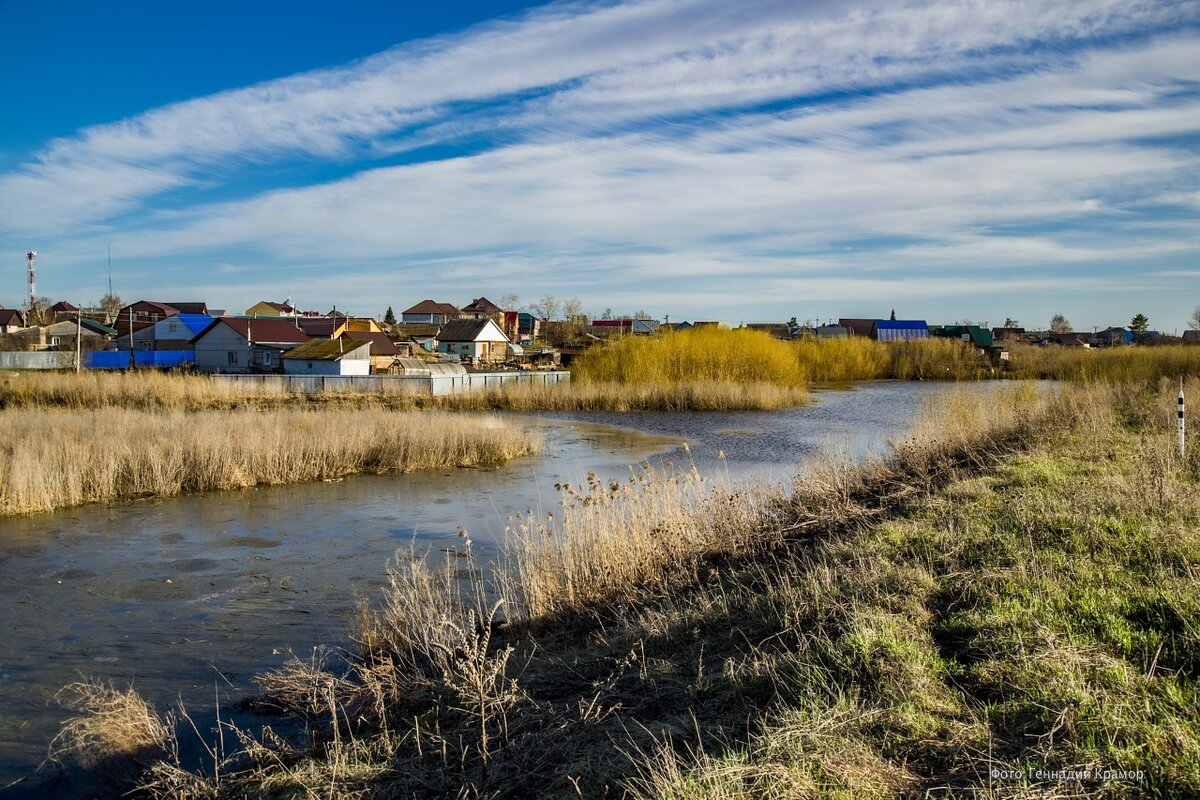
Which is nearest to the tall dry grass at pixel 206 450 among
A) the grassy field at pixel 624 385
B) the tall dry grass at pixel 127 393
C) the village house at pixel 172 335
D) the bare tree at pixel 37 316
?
the grassy field at pixel 624 385

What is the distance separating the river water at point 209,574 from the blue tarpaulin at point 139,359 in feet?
145

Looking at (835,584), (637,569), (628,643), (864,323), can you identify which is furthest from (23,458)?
(864,323)

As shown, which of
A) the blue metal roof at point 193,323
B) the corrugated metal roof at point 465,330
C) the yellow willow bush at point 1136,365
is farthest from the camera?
the corrugated metal roof at point 465,330

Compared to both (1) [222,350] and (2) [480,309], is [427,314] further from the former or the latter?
(1) [222,350]

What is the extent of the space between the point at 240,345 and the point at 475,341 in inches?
808

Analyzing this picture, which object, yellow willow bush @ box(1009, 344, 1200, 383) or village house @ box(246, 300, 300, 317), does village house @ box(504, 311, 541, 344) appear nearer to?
village house @ box(246, 300, 300, 317)

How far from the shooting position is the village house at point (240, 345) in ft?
178

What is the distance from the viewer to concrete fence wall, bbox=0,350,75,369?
52.1 m

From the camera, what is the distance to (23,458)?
13.7 metres

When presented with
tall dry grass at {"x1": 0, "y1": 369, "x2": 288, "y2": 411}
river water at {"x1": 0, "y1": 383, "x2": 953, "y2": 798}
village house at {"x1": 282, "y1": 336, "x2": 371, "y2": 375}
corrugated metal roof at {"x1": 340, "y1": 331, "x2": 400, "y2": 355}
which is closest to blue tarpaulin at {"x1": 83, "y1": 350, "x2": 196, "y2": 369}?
village house at {"x1": 282, "y1": 336, "x2": 371, "y2": 375}

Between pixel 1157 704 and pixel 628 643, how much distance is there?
3008mm

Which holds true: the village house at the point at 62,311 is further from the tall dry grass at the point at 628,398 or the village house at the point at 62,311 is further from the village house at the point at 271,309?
the tall dry grass at the point at 628,398

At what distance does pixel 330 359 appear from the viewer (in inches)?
1722

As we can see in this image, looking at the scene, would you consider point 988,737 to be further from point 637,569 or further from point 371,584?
point 371,584
